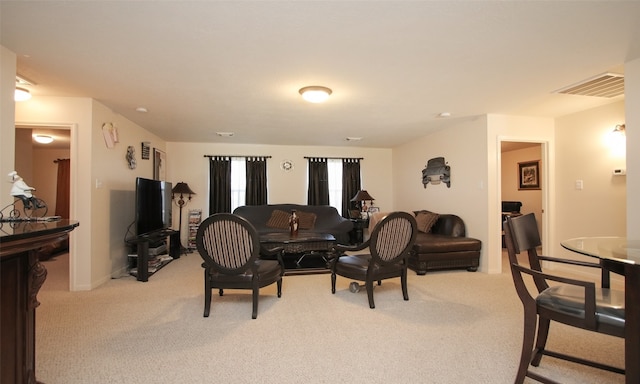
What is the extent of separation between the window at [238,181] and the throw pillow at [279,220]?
92 cm

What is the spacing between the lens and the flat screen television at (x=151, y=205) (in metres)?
4.01

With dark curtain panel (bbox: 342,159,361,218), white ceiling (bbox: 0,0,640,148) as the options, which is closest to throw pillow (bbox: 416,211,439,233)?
white ceiling (bbox: 0,0,640,148)

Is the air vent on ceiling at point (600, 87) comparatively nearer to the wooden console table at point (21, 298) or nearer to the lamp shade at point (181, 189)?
the wooden console table at point (21, 298)

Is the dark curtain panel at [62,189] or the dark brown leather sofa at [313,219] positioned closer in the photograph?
the dark brown leather sofa at [313,219]

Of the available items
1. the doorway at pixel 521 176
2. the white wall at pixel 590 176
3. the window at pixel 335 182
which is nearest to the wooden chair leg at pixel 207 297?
the window at pixel 335 182

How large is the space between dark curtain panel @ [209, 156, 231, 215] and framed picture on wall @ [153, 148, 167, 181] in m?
0.88

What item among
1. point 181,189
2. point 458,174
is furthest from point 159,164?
point 458,174

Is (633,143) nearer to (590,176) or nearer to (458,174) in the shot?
(590,176)

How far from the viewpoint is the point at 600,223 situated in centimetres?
388

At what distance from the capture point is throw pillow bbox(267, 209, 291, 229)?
19.3 ft

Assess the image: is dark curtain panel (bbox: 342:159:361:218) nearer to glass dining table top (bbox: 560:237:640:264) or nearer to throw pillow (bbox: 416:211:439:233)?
throw pillow (bbox: 416:211:439:233)

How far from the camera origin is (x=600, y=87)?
3115mm

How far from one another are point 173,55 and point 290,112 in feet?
6.09

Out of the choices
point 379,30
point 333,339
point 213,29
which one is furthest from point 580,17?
point 333,339
